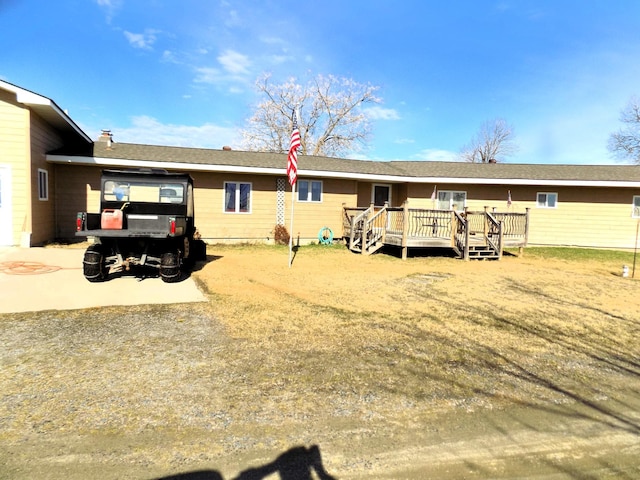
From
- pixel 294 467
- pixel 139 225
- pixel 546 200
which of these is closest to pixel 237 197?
pixel 139 225

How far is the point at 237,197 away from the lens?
1584 cm

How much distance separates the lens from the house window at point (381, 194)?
62.8 ft

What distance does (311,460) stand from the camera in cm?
261

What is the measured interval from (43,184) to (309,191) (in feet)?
31.3

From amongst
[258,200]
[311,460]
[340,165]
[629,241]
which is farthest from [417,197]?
[311,460]

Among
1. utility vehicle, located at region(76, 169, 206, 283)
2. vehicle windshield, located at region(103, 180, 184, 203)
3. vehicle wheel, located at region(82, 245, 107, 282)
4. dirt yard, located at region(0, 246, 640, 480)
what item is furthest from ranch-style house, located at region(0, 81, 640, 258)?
dirt yard, located at region(0, 246, 640, 480)

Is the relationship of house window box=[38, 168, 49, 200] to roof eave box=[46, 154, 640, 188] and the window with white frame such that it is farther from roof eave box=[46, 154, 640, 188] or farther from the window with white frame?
the window with white frame

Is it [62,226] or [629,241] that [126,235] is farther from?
[629,241]

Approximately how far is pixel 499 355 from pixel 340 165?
13833 mm

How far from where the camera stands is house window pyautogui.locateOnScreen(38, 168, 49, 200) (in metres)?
12.3

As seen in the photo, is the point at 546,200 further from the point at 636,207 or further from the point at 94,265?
the point at 94,265

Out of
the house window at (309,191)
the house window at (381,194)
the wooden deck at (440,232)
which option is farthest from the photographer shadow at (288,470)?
the house window at (381,194)

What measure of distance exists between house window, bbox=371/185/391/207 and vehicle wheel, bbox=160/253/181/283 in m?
12.9

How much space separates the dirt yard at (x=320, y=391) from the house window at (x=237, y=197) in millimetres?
9194
